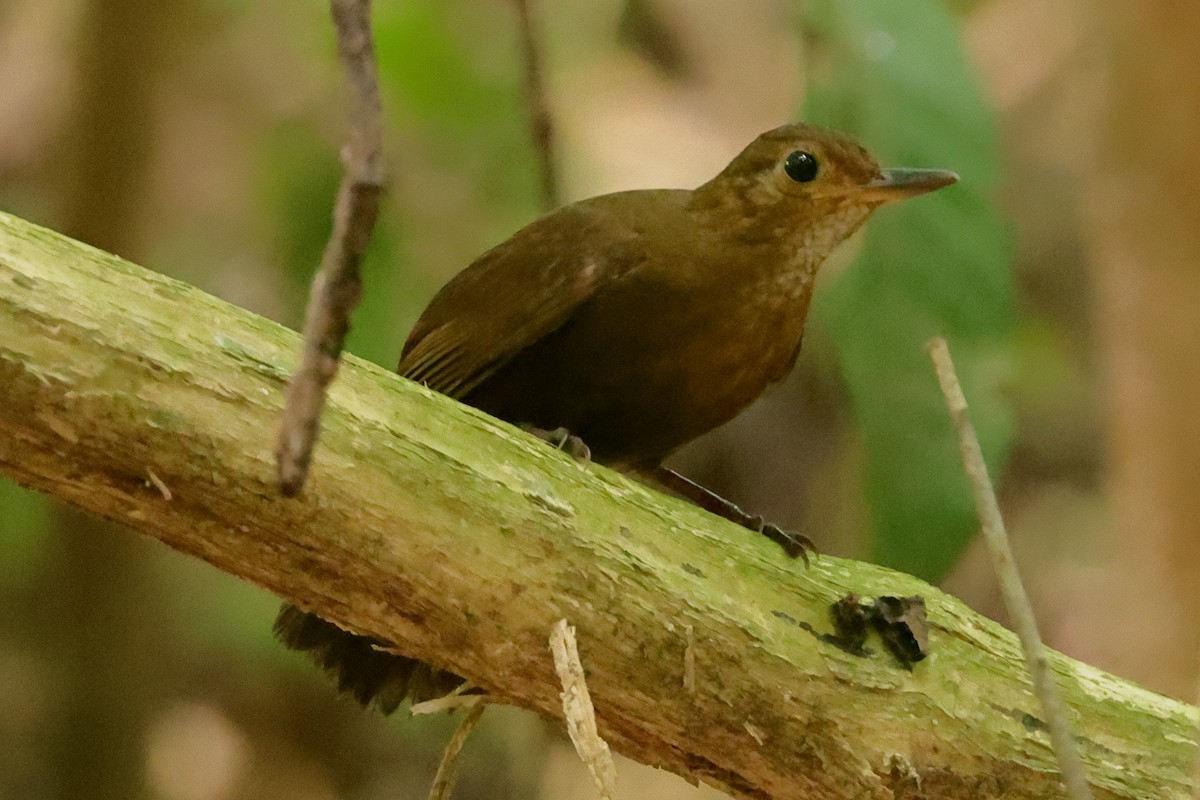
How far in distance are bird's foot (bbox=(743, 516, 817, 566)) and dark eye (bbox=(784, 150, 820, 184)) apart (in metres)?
0.58

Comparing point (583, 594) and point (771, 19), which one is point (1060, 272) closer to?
point (771, 19)

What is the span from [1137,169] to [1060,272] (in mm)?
1574

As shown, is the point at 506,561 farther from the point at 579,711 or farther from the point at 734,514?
the point at 734,514

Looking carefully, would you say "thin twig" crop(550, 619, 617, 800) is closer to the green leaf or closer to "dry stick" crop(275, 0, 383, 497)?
"dry stick" crop(275, 0, 383, 497)

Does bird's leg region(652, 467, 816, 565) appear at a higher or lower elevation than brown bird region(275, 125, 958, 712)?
lower

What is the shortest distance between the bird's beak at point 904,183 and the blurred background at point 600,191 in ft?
0.42

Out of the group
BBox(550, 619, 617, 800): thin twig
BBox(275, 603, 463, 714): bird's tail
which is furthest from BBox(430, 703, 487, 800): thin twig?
BBox(550, 619, 617, 800): thin twig

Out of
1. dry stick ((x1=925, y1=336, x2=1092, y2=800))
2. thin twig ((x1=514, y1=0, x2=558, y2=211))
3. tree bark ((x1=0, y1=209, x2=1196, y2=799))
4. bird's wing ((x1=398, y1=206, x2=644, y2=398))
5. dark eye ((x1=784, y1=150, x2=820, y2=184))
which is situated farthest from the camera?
thin twig ((x1=514, y1=0, x2=558, y2=211))

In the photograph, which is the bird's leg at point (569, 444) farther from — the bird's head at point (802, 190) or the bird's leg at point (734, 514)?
the bird's head at point (802, 190)

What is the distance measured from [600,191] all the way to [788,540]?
174cm

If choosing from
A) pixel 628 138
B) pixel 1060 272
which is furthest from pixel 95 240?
pixel 1060 272


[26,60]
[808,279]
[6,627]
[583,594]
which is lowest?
[6,627]

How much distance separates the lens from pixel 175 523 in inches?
49.8

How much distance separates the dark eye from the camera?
82.1 inches
